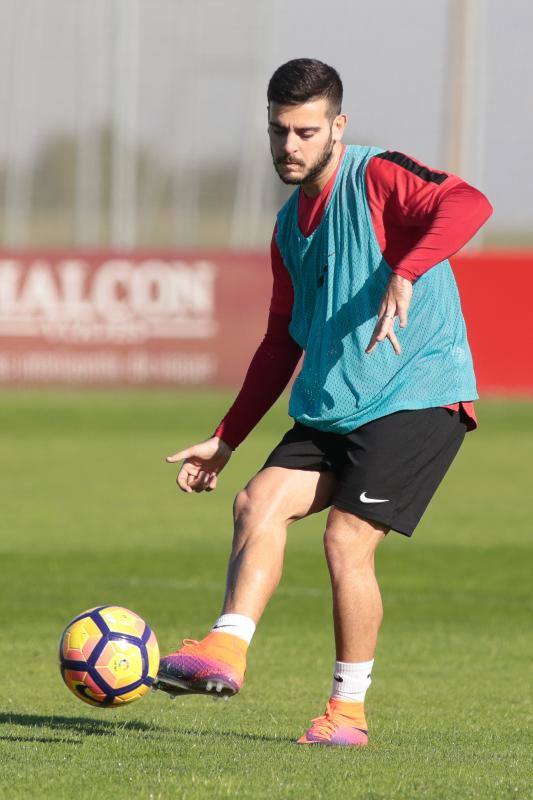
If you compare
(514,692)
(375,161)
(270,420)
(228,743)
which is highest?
(375,161)

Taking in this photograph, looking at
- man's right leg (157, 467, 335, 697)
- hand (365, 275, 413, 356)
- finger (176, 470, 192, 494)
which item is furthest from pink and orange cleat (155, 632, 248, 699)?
hand (365, 275, 413, 356)

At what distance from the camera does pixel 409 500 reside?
19.0ft

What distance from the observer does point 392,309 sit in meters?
→ 5.29

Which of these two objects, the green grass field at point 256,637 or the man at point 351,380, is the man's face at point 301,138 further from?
the green grass field at point 256,637

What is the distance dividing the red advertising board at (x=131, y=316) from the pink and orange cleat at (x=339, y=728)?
20816 mm

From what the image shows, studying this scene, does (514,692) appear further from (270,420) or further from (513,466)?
(270,420)

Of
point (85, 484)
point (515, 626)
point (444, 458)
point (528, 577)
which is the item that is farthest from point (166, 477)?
point (444, 458)

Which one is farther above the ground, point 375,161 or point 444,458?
point 375,161

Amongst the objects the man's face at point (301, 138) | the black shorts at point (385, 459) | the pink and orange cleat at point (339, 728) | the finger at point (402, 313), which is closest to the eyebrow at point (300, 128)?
the man's face at point (301, 138)

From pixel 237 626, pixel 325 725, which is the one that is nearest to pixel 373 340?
pixel 237 626

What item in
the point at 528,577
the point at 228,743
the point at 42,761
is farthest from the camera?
the point at 528,577

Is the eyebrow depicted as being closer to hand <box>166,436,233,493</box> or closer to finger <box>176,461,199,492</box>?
hand <box>166,436,233,493</box>

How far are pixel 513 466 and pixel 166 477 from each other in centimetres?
401

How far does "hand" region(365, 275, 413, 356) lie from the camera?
208 inches
